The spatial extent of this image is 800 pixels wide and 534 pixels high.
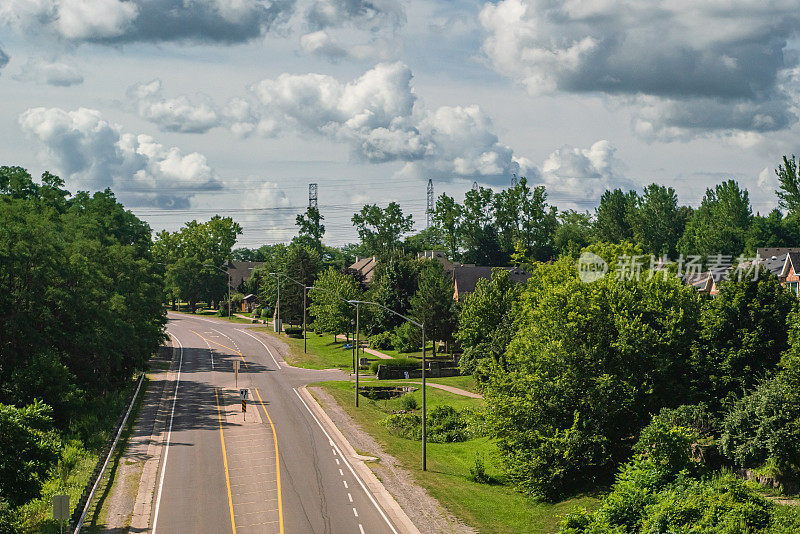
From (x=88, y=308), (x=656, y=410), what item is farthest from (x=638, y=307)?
(x=88, y=308)

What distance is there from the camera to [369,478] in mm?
36625

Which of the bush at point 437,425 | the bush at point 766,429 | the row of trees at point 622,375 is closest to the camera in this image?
the bush at point 766,429

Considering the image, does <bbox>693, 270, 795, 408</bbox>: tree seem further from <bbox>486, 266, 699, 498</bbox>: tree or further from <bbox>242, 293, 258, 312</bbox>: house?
<bbox>242, 293, 258, 312</bbox>: house

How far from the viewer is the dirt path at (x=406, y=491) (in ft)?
98.2

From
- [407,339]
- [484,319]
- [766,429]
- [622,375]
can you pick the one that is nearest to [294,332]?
[407,339]

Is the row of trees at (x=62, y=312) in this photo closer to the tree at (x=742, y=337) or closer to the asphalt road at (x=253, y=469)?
the asphalt road at (x=253, y=469)

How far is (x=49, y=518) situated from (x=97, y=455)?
9963mm

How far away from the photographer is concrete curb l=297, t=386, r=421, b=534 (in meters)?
30.3

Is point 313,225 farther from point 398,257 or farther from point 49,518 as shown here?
point 49,518

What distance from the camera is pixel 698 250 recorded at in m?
120

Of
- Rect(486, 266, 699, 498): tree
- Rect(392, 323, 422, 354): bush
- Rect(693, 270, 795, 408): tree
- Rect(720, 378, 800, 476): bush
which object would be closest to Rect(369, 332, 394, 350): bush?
Rect(392, 323, 422, 354): bush

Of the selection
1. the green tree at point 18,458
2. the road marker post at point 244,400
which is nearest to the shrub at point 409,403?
the road marker post at point 244,400

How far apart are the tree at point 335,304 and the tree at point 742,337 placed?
1846 inches

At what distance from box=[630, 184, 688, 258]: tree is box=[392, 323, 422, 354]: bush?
60.7 m
